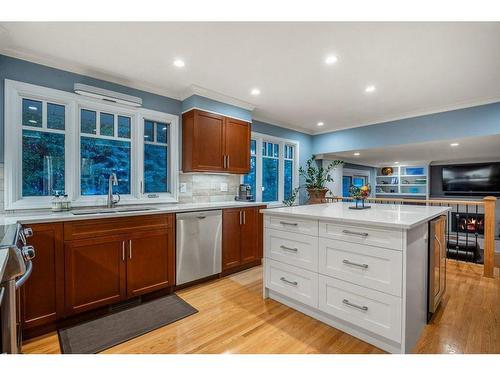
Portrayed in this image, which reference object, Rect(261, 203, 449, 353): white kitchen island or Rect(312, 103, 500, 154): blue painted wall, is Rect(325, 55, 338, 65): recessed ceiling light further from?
Rect(312, 103, 500, 154): blue painted wall

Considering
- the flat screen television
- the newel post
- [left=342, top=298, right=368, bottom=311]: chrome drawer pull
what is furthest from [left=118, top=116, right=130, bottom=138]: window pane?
the flat screen television

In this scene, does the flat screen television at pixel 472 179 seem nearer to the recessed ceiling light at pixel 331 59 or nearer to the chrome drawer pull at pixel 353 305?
the recessed ceiling light at pixel 331 59

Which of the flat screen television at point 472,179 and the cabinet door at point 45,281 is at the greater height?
the flat screen television at point 472,179

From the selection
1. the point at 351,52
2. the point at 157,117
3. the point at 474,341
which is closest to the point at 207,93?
the point at 157,117

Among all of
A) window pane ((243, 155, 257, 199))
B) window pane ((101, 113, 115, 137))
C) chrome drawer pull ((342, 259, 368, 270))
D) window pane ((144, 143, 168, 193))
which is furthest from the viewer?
window pane ((243, 155, 257, 199))

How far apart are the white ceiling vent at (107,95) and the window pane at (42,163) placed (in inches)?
20.4

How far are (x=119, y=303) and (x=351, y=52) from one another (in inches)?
127

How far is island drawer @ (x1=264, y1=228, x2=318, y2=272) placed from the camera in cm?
202

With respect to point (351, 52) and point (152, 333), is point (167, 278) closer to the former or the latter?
point (152, 333)

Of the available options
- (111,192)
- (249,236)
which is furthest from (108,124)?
(249,236)

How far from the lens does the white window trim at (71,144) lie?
2.16m

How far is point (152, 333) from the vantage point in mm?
1903

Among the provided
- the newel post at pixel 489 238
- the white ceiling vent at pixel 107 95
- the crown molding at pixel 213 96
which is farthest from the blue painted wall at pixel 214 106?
the newel post at pixel 489 238

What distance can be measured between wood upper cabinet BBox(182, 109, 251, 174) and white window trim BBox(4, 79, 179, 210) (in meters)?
0.18
